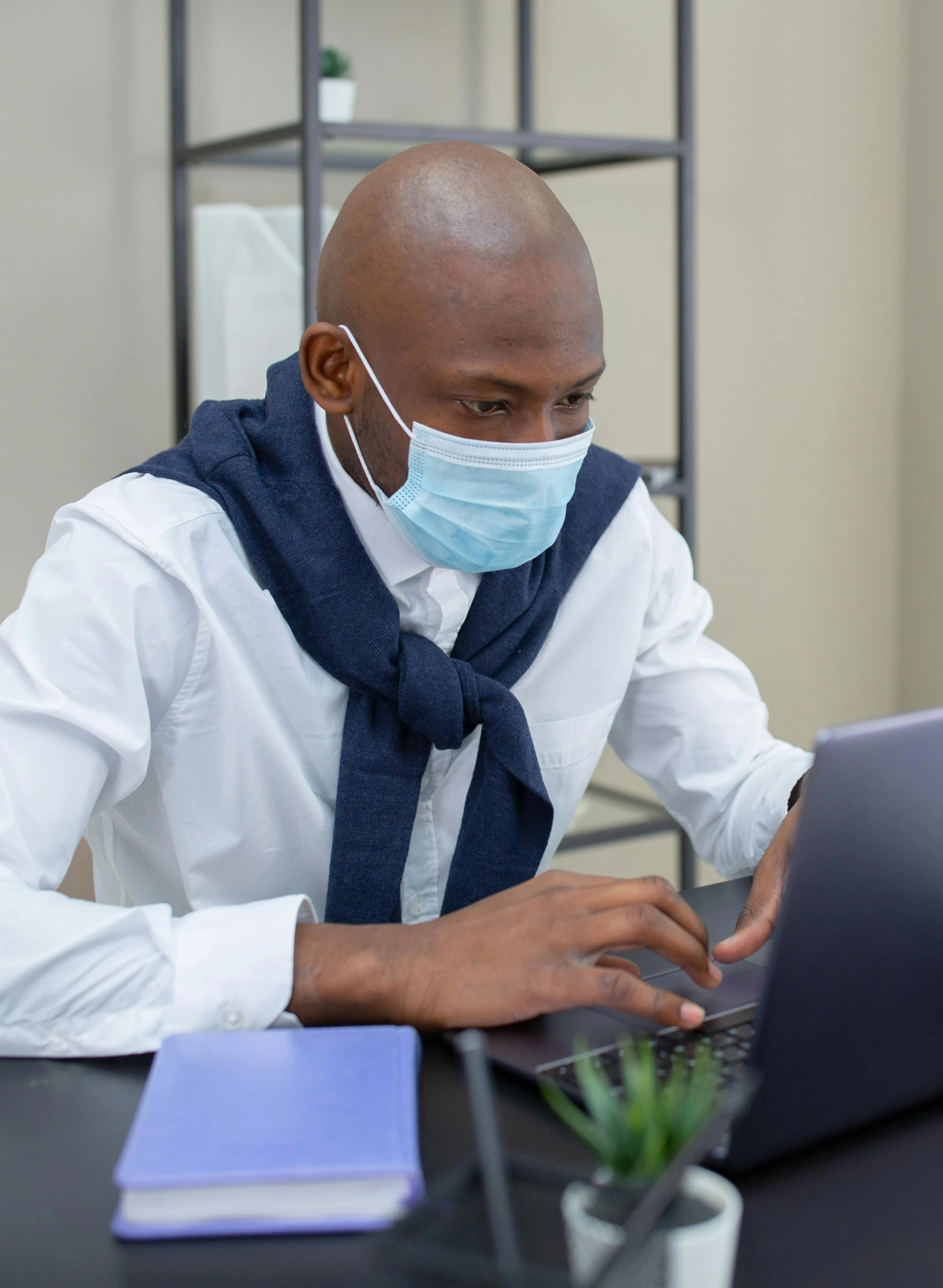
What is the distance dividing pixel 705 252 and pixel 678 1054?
2264 mm

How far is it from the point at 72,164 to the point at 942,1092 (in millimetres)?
1861

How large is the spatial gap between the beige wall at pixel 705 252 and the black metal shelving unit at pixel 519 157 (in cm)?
7

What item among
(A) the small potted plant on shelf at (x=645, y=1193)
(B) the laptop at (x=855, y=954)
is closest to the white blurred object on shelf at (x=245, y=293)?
(B) the laptop at (x=855, y=954)

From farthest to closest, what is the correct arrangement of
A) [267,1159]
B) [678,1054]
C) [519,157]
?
[519,157], [678,1054], [267,1159]

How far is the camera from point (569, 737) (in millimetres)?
1397

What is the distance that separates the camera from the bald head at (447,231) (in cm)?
108

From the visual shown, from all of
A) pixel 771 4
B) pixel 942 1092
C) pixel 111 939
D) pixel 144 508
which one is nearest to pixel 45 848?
pixel 111 939

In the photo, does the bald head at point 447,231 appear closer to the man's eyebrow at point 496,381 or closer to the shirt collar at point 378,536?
the man's eyebrow at point 496,381

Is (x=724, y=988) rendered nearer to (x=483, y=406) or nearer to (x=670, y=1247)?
(x=670, y=1247)

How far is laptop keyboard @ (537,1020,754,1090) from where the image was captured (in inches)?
28.2

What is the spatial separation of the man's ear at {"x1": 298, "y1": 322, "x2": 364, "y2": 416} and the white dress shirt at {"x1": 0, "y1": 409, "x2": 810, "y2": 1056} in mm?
80

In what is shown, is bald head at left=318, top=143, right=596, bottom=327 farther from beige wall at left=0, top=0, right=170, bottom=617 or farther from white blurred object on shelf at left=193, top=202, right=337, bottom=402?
beige wall at left=0, top=0, right=170, bottom=617

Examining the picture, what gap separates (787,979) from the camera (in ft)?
1.94

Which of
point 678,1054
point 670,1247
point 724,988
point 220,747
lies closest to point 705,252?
point 220,747
